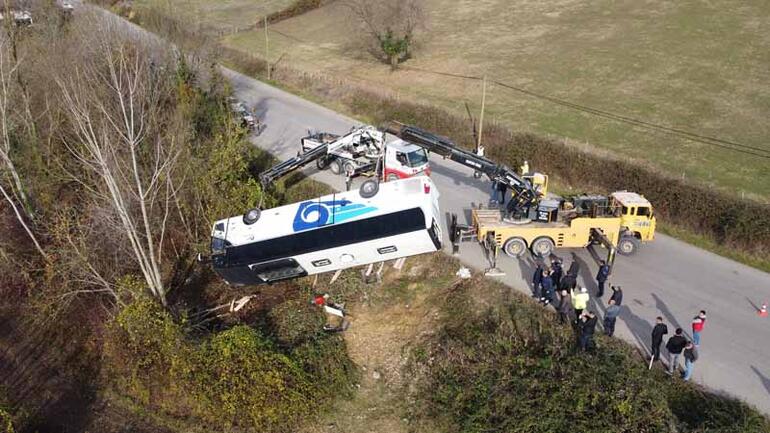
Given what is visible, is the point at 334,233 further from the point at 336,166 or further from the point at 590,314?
the point at 336,166

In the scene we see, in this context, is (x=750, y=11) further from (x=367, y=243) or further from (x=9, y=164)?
(x=9, y=164)

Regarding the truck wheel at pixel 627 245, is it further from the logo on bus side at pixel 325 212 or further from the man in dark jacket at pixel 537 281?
the logo on bus side at pixel 325 212

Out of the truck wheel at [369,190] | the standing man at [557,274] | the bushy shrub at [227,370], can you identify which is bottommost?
the bushy shrub at [227,370]

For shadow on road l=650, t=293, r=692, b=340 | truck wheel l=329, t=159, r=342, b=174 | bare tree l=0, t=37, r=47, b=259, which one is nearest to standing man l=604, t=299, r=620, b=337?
shadow on road l=650, t=293, r=692, b=340

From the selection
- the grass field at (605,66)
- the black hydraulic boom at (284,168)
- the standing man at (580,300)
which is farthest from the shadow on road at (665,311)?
the black hydraulic boom at (284,168)

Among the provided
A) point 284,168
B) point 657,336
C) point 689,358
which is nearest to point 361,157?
point 284,168

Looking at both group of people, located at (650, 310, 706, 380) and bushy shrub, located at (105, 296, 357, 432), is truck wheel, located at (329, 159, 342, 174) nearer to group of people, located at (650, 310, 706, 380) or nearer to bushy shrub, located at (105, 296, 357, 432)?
bushy shrub, located at (105, 296, 357, 432)

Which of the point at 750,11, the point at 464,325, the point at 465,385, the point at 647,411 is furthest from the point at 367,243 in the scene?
the point at 750,11
